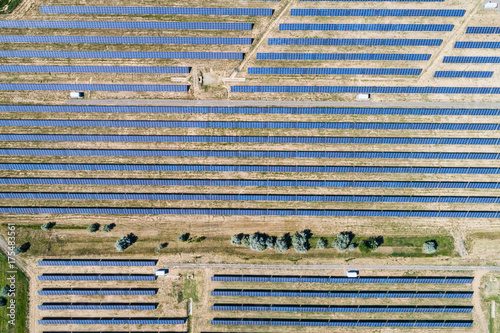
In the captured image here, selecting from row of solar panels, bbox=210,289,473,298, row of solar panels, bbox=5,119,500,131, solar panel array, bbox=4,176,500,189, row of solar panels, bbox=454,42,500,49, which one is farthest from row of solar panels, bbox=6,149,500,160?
row of solar panels, bbox=210,289,473,298

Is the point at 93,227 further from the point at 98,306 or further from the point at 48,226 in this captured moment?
the point at 98,306

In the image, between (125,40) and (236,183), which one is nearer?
(125,40)

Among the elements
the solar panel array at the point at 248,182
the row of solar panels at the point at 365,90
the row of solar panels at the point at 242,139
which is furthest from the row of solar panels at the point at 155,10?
the solar panel array at the point at 248,182

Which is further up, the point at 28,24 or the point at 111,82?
the point at 28,24

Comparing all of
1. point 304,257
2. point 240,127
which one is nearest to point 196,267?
point 304,257

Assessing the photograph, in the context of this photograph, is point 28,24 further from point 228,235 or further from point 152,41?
point 228,235

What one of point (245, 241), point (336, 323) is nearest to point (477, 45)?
point (245, 241)

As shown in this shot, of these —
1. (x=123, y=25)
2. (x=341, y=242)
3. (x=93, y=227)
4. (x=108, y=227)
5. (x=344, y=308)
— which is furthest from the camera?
(x=344, y=308)

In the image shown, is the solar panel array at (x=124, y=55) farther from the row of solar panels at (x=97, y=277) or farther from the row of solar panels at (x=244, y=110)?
the row of solar panels at (x=97, y=277)
